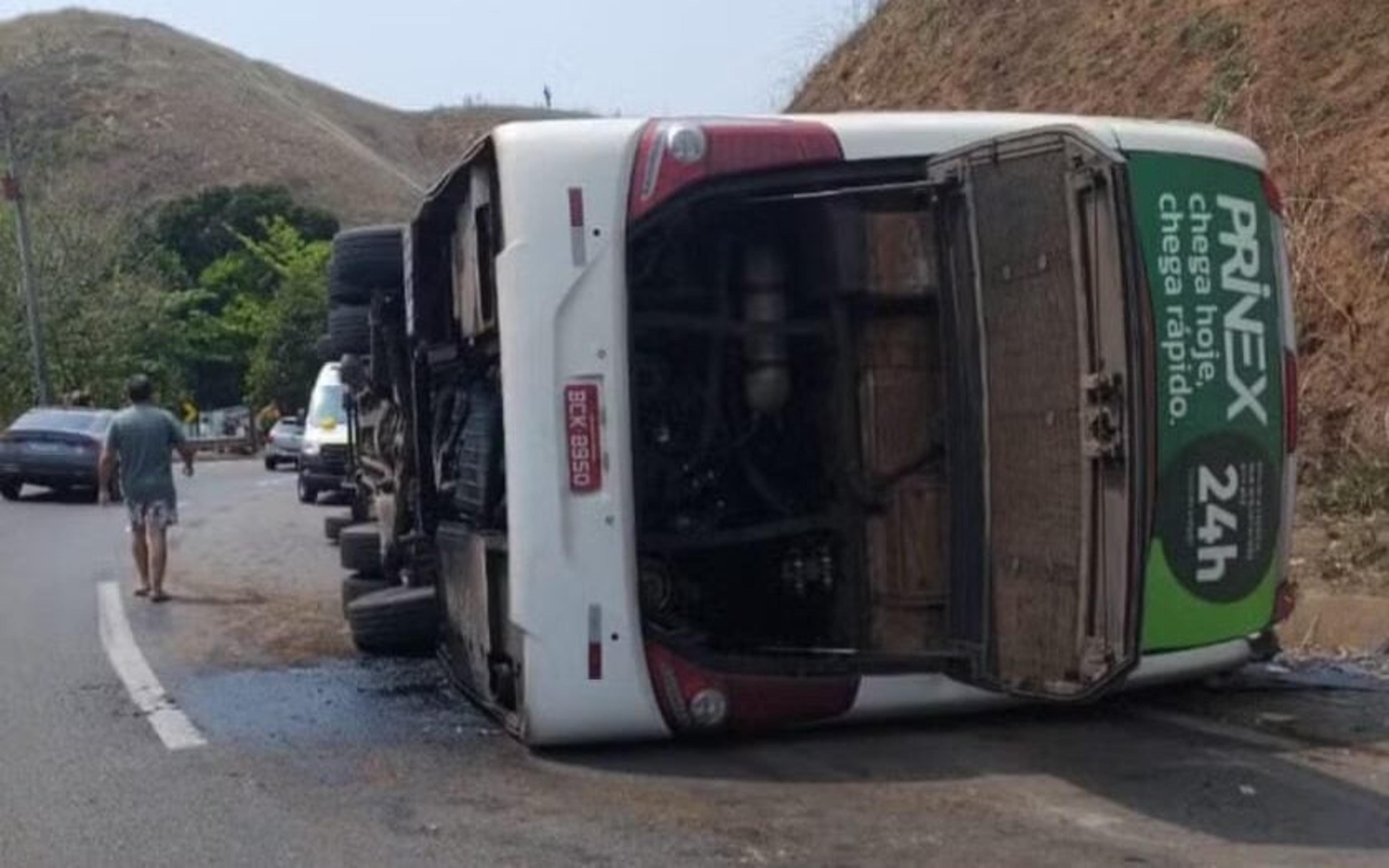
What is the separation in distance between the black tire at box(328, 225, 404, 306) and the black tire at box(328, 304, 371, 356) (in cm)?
27

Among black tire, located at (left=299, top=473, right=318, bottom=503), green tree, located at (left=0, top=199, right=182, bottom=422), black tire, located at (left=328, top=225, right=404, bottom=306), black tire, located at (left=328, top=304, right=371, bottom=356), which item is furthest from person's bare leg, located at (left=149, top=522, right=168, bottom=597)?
green tree, located at (left=0, top=199, right=182, bottom=422)

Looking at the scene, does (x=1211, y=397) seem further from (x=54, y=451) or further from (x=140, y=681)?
(x=54, y=451)

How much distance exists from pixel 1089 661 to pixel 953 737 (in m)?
1.31

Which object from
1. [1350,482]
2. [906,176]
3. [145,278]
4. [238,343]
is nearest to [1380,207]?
[1350,482]

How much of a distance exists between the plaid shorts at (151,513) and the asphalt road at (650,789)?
13.9 ft

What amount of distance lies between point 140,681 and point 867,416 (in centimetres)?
439

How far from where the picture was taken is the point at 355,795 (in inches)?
282

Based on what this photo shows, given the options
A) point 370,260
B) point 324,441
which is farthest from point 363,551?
point 324,441

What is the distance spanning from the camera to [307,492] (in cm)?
2506

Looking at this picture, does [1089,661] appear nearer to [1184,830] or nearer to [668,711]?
[1184,830]

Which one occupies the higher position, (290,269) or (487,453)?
(290,269)

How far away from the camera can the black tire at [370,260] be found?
11.7m

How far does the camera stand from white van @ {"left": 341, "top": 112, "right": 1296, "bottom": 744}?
6.61 metres

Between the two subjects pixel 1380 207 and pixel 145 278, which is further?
pixel 145 278
